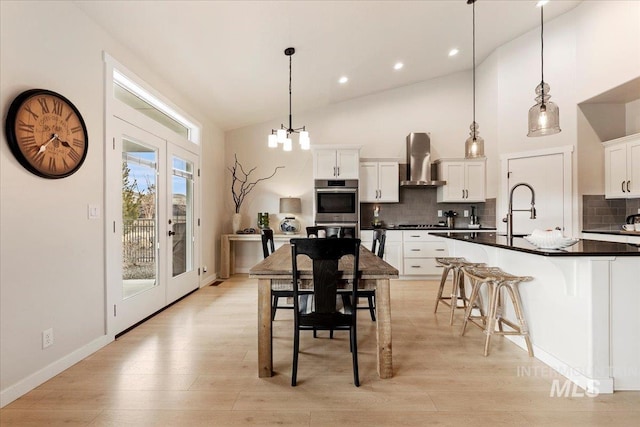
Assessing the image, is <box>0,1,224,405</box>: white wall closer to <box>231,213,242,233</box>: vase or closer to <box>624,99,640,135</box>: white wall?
<box>231,213,242,233</box>: vase

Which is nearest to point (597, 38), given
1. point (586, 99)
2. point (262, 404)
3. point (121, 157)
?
point (586, 99)

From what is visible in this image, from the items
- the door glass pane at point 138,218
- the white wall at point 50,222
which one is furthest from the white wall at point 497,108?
the white wall at point 50,222

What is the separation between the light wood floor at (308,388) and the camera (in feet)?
5.39

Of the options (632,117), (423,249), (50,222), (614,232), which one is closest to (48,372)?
(50,222)

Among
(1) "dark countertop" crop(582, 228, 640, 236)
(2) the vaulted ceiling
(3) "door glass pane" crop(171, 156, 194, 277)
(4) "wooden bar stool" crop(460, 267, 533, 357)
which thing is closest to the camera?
(4) "wooden bar stool" crop(460, 267, 533, 357)

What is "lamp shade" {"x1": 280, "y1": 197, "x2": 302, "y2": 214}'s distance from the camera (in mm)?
5423

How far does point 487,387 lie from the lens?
193 centimetres

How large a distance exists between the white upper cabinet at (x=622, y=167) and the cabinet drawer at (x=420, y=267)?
252 centimetres

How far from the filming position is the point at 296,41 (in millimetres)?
3385

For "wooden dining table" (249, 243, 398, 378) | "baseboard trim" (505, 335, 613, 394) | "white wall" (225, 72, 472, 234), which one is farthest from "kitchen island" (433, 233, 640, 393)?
"white wall" (225, 72, 472, 234)

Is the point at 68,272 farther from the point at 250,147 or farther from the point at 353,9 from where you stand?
the point at 250,147

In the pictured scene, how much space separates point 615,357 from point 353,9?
358cm

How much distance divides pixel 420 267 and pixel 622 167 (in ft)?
9.65

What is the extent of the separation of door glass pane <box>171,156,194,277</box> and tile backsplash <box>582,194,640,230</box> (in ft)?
18.2
